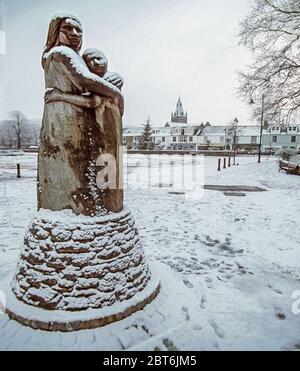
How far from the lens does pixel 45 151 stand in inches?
112

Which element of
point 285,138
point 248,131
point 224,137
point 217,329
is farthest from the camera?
point 248,131

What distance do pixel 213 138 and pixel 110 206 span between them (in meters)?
74.1

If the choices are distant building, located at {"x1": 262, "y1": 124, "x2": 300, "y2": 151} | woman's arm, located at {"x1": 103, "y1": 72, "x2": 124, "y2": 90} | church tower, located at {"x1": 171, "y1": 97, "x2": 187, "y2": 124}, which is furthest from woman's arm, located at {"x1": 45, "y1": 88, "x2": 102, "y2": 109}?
church tower, located at {"x1": 171, "y1": 97, "x2": 187, "y2": 124}

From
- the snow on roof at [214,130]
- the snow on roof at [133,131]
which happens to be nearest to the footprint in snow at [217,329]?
the snow on roof at [214,130]

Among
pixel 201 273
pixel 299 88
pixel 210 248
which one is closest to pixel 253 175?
pixel 299 88

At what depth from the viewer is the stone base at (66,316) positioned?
2598 millimetres

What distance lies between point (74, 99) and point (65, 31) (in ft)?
2.44

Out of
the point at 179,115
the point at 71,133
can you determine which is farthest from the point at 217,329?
the point at 179,115

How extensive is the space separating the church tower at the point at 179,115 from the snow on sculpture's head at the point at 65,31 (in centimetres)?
12206

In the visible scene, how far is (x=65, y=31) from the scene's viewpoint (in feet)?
9.09

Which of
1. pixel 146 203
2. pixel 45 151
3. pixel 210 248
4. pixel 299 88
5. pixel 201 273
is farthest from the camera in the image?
pixel 299 88

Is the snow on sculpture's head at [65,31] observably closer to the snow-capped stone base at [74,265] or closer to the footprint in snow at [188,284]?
the snow-capped stone base at [74,265]

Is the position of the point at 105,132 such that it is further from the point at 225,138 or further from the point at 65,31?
the point at 225,138

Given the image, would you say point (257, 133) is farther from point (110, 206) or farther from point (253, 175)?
point (110, 206)
